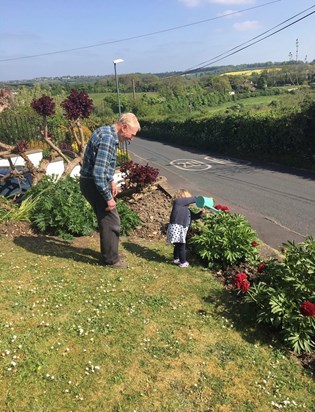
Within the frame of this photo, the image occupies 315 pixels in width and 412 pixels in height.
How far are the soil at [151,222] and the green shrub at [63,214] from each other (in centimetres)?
20

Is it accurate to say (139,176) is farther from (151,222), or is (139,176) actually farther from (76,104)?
(76,104)

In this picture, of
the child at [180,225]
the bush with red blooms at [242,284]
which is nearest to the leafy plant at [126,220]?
the child at [180,225]

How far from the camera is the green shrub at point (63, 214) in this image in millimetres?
6562

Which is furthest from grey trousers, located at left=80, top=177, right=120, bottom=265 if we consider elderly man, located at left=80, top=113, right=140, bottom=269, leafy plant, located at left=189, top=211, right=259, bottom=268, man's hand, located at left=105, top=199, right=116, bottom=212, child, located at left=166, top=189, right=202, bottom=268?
leafy plant, located at left=189, top=211, right=259, bottom=268

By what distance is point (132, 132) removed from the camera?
4664mm

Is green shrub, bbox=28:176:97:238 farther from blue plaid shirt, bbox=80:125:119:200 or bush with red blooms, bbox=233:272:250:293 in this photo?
bush with red blooms, bbox=233:272:250:293

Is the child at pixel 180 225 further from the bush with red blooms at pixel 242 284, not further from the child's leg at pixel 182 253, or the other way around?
the bush with red blooms at pixel 242 284

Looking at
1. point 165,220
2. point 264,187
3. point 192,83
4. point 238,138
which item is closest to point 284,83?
point 192,83

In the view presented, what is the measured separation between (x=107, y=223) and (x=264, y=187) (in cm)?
1052

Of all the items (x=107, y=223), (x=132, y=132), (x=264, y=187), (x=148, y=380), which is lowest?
(x=264, y=187)

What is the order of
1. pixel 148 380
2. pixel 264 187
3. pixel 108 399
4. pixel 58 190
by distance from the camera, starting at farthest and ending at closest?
1. pixel 264 187
2. pixel 58 190
3. pixel 148 380
4. pixel 108 399

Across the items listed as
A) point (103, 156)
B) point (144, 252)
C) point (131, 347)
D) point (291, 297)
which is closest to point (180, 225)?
point (144, 252)

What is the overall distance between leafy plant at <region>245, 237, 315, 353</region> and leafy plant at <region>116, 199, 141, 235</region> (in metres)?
3.11

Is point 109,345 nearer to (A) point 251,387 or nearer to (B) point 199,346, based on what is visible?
(B) point 199,346
